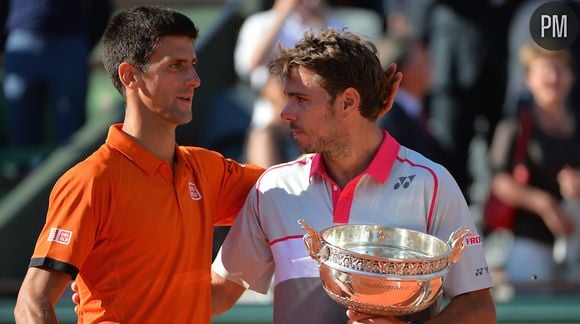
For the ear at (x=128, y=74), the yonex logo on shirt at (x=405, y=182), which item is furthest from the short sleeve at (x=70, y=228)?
the yonex logo on shirt at (x=405, y=182)

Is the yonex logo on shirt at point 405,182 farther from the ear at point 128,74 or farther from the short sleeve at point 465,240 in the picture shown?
the ear at point 128,74

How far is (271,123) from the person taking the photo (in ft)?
22.5

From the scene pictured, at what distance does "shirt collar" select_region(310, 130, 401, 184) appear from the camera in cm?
382

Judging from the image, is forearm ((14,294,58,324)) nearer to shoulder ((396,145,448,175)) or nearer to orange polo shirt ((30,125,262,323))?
orange polo shirt ((30,125,262,323))

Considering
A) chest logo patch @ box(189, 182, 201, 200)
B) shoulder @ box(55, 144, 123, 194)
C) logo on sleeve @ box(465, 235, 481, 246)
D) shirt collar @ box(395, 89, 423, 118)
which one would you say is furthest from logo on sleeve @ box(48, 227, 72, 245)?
shirt collar @ box(395, 89, 423, 118)

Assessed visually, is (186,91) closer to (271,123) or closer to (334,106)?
(334,106)

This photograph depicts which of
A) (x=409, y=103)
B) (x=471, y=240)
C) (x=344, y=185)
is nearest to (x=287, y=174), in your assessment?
(x=344, y=185)

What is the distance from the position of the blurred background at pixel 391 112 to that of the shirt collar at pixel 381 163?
8.46 ft

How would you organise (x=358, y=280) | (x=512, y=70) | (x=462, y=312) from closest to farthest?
(x=358, y=280)
(x=462, y=312)
(x=512, y=70)

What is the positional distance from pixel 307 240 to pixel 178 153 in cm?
64

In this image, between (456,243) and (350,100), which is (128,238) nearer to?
(350,100)

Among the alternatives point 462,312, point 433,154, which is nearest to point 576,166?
point 433,154

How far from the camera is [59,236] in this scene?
357 cm

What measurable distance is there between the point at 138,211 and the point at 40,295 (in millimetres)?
405
